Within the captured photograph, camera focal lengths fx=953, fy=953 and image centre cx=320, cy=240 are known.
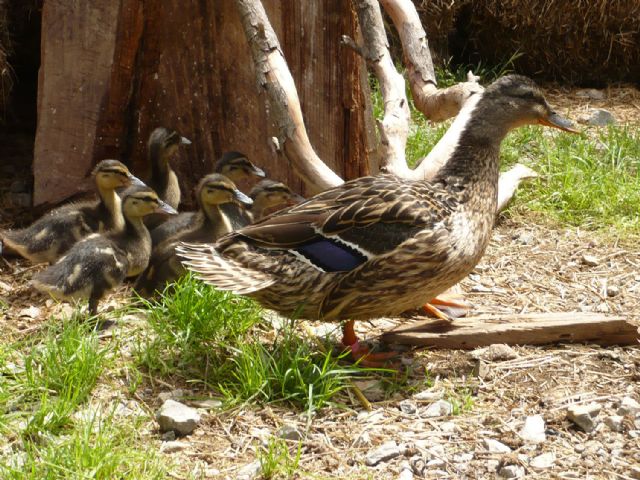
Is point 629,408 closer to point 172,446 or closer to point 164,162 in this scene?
point 172,446

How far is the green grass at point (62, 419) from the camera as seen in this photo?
3.18m

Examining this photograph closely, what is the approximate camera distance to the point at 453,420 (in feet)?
12.2

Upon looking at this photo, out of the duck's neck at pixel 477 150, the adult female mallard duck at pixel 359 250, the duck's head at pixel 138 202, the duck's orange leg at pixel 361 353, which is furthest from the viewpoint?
the duck's head at pixel 138 202

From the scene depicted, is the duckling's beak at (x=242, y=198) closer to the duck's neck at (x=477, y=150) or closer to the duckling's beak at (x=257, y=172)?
the duckling's beak at (x=257, y=172)

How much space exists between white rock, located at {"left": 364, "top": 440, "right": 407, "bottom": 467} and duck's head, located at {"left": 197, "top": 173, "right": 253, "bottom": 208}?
1884mm

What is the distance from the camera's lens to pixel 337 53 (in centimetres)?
518

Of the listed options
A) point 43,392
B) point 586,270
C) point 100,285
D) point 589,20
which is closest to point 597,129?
point 589,20

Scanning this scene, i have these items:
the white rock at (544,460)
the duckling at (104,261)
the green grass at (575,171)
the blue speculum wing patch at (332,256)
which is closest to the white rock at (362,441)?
the white rock at (544,460)

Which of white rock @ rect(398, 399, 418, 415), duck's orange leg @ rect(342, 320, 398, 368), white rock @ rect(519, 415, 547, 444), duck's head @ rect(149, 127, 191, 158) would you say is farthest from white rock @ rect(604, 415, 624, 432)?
duck's head @ rect(149, 127, 191, 158)

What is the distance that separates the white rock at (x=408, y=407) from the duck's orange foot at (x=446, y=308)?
2.34 ft

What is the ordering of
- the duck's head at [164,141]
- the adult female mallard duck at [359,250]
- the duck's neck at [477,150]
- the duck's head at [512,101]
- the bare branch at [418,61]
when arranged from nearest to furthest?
the adult female mallard duck at [359,250] → the duck's neck at [477,150] → the duck's head at [512,101] → the bare branch at [418,61] → the duck's head at [164,141]

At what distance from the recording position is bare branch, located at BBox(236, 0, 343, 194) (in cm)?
445

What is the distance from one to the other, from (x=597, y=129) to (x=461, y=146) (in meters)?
3.36

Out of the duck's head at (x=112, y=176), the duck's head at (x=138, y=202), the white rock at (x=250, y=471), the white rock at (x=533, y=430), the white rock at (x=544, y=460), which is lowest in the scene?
the white rock at (x=250, y=471)
